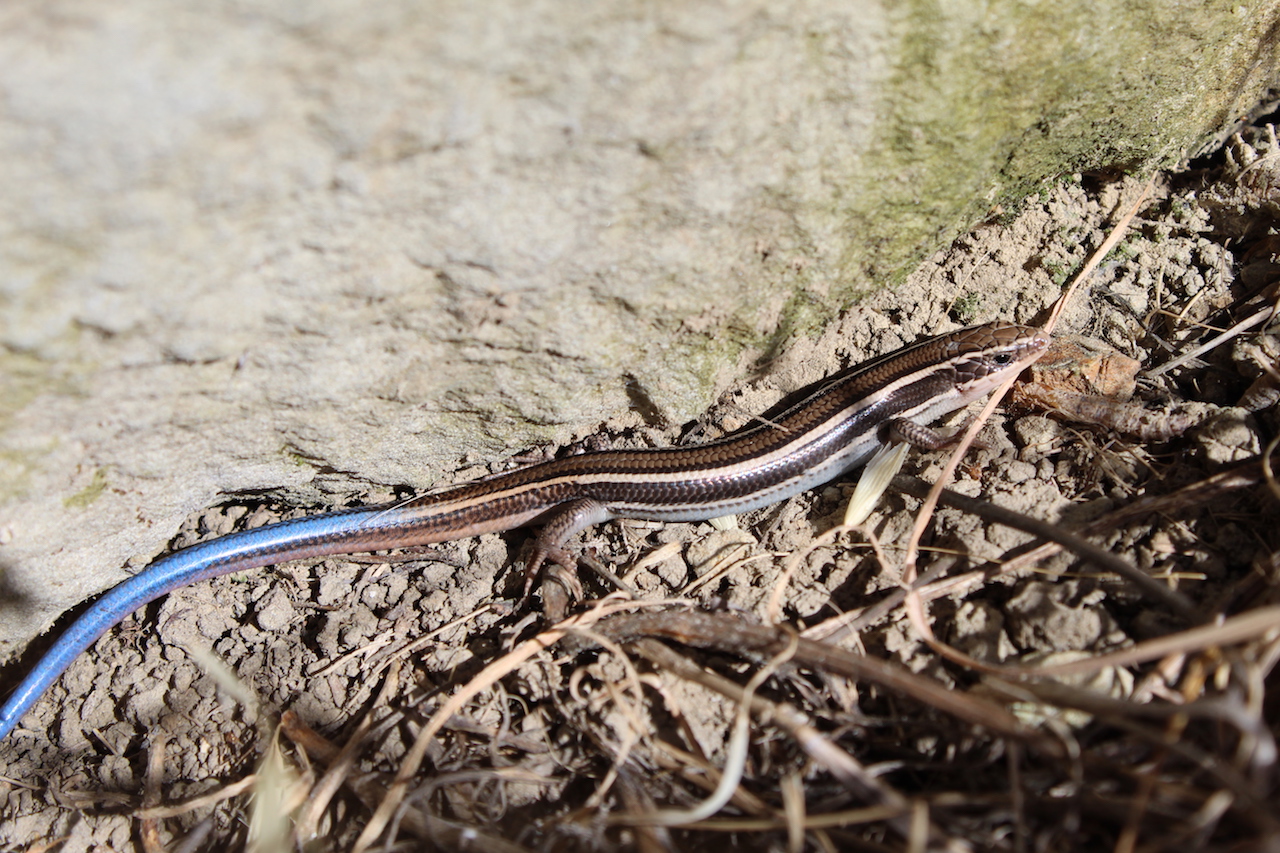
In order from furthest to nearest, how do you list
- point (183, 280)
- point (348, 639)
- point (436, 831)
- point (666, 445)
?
point (666, 445) < point (348, 639) < point (436, 831) < point (183, 280)

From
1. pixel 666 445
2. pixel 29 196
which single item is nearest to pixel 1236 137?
pixel 666 445

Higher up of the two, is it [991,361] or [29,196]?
[29,196]

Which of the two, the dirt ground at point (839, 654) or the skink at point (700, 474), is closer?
the dirt ground at point (839, 654)

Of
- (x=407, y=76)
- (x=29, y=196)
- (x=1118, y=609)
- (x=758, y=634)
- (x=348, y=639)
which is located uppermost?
(x=407, y=76)

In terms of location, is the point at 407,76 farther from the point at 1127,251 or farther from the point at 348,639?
the point at 1127,251
